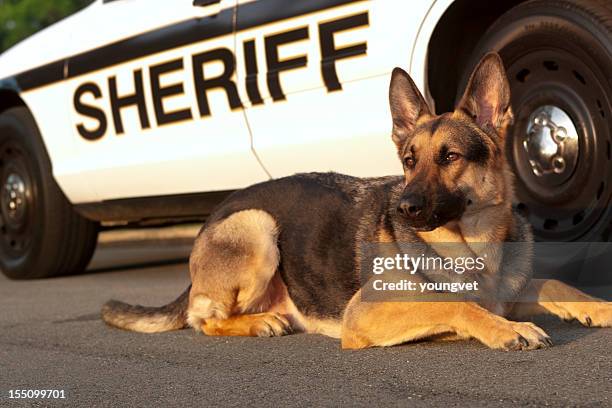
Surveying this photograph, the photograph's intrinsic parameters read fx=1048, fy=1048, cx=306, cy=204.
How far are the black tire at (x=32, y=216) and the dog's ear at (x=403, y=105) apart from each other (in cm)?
348

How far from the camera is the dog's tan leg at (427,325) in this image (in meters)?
3.59

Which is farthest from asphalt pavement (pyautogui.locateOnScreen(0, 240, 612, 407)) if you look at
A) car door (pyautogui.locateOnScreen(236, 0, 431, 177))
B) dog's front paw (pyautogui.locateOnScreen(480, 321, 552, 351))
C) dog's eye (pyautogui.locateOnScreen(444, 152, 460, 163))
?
car door (pyautogui.locateOnScreen(236, 0, 431, 177))

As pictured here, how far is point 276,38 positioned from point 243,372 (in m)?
2.15

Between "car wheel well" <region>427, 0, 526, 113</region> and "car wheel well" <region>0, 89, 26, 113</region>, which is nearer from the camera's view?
"car wheel well" <region>427, 0, 526, 113</region>

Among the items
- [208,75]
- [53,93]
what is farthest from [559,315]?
[53,93]

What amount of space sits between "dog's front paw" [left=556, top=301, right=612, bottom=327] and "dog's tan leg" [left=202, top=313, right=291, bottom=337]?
1208 millimetres

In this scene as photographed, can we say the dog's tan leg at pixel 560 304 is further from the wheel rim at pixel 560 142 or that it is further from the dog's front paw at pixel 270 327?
the dog's front paw at pixel 270 327

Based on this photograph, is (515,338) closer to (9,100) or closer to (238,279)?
(238,279)

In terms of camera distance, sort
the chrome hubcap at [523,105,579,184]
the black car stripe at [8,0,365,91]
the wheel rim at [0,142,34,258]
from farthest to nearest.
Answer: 1. the wheel rim at [0,142,34,258]
2. the black car stripe at [8,0,365,91]
3. the chrome hubcap at [523,105,579,184]

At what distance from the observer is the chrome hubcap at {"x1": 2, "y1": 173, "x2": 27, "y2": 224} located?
738cm

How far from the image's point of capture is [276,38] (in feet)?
17.4

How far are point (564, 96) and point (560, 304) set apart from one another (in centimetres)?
98

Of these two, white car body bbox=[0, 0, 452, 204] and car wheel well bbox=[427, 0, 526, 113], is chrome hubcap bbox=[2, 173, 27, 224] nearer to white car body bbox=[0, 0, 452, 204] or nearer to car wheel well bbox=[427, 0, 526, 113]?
white car body bbox=[0, 0, 452, 204]

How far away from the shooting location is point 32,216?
7.32 metres
